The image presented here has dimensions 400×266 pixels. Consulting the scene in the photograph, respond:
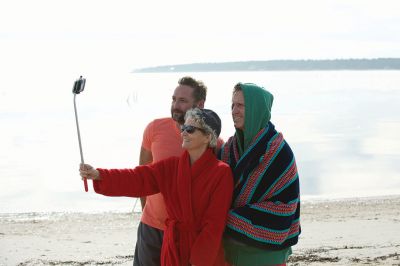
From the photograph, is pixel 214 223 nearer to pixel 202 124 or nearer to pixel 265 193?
pixel 265 193

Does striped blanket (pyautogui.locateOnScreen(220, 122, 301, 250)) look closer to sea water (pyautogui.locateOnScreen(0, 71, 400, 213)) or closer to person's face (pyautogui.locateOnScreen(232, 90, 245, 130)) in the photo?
person's face (pyautogui.locateOnScreen(232, 90, 245, 130))

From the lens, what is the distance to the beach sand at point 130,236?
743cm

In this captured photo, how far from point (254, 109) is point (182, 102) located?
69 cm

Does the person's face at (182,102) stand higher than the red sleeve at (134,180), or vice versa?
the person's face at (182,102)

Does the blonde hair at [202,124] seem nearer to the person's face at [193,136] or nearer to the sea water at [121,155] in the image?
the person's face at [193,136]

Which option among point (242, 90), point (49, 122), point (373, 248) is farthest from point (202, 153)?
point (49, 122)

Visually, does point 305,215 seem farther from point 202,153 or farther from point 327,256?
point 202,153

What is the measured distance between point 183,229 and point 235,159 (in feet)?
1.47

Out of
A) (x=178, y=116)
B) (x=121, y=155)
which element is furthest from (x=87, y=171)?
(x=121, y=155)

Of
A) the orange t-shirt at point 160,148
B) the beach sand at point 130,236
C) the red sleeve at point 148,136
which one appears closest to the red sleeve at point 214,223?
the orange t-shirt at point 160,148

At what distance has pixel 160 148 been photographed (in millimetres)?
4070

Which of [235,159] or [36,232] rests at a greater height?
[235,159]

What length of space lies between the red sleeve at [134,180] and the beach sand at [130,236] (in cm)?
361

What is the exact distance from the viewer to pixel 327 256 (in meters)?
7.25
